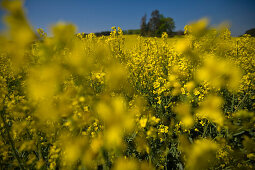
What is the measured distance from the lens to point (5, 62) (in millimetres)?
4691

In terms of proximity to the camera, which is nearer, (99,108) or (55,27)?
(55,27)

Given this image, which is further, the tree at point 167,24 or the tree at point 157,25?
the tree at point 167,24

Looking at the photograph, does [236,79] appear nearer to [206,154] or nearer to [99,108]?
[206,154]

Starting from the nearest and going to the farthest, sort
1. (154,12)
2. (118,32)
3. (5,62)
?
(118,32), (5,62), (154,12)

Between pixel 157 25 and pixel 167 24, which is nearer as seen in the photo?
pixel 157 25

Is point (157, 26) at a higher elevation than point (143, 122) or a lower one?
higher

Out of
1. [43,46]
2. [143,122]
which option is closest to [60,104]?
[43,46]

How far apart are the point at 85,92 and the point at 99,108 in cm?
16

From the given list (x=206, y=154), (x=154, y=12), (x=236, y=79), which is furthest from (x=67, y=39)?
(x=154, y=12)

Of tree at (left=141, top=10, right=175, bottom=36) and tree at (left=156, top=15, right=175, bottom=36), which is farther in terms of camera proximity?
tree at (left=156, top=15, right=175, bottom=36)

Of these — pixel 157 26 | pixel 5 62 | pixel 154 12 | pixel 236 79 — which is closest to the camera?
pixel 236 79

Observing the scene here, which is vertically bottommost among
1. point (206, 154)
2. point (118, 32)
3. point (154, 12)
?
point (206, 154)

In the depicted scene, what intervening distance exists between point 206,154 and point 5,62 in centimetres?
640

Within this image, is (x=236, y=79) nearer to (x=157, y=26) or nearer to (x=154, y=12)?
(x=157, y=26)
